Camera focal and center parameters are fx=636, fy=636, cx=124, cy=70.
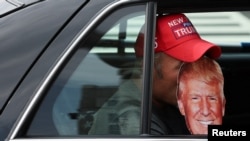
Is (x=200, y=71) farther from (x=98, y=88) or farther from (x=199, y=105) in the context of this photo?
(x=98, y=88)

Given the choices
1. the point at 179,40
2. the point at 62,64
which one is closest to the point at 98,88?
the point at 62,64

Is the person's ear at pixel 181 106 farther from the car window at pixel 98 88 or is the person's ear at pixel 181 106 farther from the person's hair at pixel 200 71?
the car window at pixel 98 88

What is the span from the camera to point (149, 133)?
2.35 meters

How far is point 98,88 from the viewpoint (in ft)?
7.84

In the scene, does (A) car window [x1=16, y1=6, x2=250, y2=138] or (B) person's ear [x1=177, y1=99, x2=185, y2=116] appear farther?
(B) person's ear [x1=177, y1=99, x2=185, y2=116]

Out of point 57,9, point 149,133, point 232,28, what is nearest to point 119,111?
point 149,133

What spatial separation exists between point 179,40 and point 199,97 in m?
0.24

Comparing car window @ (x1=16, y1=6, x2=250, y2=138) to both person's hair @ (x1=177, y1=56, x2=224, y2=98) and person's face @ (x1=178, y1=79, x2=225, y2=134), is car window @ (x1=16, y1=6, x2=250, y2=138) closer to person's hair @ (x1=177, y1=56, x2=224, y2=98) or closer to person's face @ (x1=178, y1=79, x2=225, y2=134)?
person's face @ (x1=178, y1=79, x2=225, y2=134)

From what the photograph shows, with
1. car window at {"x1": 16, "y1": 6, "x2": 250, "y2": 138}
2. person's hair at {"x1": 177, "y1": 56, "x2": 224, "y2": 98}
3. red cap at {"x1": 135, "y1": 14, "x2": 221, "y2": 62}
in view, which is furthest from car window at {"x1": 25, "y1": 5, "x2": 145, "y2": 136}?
person's hair at {"x1": 177, "y1": 56, "x2": 224, "y2": 98}

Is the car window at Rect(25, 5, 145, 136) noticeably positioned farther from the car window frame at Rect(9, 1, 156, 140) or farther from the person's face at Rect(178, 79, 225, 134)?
the person's face at Rect(178, 79, 225, 134)

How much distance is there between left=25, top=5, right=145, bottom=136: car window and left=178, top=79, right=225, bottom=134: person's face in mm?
211

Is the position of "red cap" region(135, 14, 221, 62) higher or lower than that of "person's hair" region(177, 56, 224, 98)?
higher

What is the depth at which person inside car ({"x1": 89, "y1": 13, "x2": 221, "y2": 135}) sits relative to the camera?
2.38m

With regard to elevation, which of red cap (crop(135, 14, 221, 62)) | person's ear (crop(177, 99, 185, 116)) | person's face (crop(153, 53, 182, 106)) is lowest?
person's ear (crop(177, 99, 185, 116))
